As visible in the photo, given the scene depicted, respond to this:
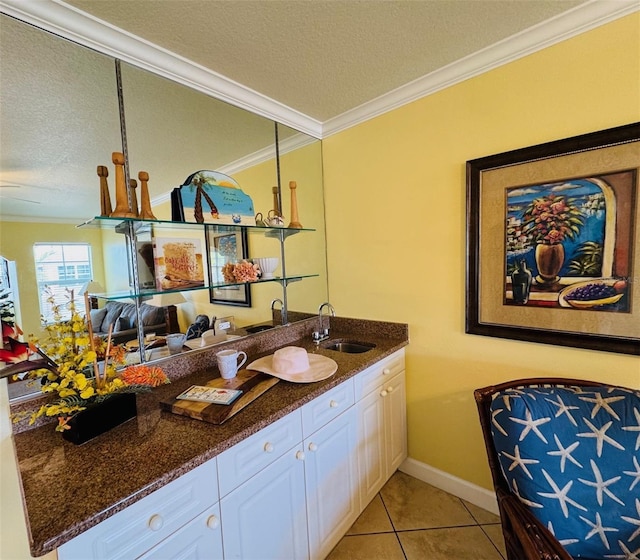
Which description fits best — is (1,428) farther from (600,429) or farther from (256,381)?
(600,429)

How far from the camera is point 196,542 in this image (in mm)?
899

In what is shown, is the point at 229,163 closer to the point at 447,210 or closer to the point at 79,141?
the point at 79,141

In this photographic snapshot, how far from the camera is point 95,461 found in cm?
86

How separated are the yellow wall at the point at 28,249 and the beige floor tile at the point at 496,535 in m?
2.28

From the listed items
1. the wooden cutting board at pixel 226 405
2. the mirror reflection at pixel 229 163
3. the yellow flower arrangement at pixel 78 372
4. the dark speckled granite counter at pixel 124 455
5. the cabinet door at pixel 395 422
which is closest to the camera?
the dark speckled granite counter at pixel 124 455

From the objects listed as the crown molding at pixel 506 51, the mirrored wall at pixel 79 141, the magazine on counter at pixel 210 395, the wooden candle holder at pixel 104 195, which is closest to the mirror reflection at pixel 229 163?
the mirrored wall at pixel 79 141

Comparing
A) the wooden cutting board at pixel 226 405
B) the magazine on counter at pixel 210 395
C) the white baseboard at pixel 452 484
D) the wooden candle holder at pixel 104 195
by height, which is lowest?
the white baseboard at pixel 452 484

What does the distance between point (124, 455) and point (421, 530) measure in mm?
1561

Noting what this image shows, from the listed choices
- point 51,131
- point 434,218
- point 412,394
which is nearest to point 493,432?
point 412,394

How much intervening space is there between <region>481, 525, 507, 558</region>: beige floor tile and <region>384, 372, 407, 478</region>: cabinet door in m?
0.53

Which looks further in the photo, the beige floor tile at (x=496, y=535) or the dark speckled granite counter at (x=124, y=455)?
the beige floor tile at (x=496, y=535)

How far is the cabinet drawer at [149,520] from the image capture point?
710 mm

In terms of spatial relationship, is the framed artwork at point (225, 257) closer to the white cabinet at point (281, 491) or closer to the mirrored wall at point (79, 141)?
the mirrored wall at point (79, 141)

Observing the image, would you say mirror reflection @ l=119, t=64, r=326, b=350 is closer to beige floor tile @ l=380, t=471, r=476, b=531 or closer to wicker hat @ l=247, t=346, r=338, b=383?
wicker hat @ l=247, t=346, r=338, b=383
